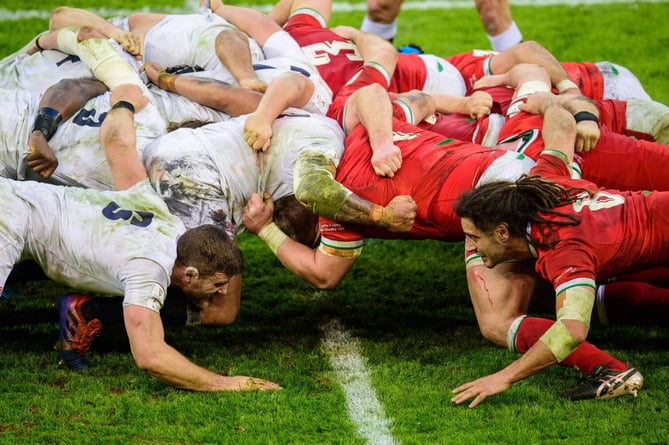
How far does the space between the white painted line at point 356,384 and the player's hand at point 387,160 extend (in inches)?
40.3

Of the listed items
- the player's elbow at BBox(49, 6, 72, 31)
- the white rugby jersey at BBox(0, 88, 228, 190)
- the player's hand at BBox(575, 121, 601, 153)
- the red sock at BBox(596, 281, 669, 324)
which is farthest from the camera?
the player's elbow at BBox(49, 6, 72, 31)

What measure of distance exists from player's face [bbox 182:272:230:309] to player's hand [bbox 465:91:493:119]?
199cm

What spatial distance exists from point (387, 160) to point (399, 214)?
1.12 feet

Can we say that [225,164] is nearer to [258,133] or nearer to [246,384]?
[258,133]

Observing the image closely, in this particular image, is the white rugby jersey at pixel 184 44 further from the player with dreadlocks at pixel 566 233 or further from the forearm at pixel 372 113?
the player with dreadlocks at pixel 566 233

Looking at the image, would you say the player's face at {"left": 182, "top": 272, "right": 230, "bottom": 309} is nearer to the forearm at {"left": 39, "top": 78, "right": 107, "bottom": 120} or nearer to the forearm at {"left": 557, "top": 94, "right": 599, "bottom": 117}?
the forearm at {"left": 39, "top": 78, "right": 107, "bottom": 120}

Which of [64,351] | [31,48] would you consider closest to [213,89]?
[31,48]

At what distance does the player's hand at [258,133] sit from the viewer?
608cm

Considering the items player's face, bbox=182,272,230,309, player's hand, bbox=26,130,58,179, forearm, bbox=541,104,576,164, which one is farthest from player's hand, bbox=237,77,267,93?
forearm, bbox=541,104,576,164

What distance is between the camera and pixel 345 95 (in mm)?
6719

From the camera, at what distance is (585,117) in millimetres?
6156

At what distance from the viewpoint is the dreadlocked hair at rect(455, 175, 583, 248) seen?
202 inches

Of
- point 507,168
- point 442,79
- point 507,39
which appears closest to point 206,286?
point 507,168

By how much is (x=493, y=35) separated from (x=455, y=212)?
3706 millimetres
